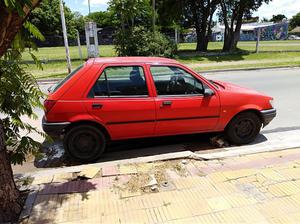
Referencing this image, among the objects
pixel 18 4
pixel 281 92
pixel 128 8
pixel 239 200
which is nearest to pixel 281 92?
pixel 281 92

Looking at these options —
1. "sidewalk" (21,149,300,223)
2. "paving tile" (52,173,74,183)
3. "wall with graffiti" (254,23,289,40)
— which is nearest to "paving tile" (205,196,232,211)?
"sidewalk" (21,149,300,223)

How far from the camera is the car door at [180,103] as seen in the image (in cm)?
535

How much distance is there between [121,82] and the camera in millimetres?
5305

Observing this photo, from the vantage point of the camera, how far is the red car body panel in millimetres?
5047

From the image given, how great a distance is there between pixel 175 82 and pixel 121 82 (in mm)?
915

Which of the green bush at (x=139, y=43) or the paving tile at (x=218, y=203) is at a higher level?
the green bush at (x=139, y=43)

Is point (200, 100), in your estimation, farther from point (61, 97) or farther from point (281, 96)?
point (281, 96)

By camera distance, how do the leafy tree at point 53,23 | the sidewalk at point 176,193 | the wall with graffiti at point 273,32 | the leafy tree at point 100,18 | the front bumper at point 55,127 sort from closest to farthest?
the sidewalk at point 176,193 → the front bumper at point 55,127 → the leafy tree at point 53,23 → the wall with graffiti at point 273,32 → the leafy tree at point 100,18

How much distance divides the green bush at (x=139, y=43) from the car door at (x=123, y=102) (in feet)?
44.2

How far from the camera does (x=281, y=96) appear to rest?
9656 mm

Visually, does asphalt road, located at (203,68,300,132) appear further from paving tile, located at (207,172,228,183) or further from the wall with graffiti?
the wall with graffiti

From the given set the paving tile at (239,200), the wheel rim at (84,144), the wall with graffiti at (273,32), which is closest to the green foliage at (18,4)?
the paving tile at (239,200)

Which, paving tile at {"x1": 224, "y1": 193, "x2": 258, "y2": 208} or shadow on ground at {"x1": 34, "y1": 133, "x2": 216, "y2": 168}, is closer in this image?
paving tile at {"x1": 224, "y1": 193, "x2": 258, "y2": 208}

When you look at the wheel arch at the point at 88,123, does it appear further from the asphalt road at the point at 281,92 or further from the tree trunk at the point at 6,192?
the asphalt road at the point at 281,92
